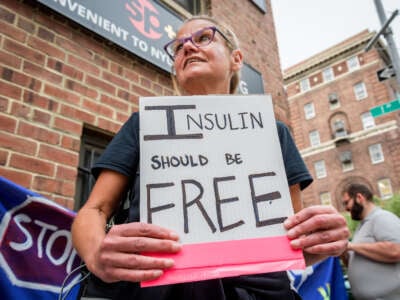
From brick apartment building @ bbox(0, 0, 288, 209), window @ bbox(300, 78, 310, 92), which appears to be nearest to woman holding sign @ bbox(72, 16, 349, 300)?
brick apartment building @ bbox(0, 0, 288, 209)

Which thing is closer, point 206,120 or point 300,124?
point 206,120

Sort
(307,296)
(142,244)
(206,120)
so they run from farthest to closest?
(307,296), (206,120), (142,244)

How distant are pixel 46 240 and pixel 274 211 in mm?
1124

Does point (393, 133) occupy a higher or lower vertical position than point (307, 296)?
higher

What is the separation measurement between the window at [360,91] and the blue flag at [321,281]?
92.4 ft

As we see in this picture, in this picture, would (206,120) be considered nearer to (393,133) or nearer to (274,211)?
(274,211)

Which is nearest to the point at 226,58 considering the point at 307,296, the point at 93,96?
the point at 93,96

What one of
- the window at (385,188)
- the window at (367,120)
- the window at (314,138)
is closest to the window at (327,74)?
the window at (367,120)

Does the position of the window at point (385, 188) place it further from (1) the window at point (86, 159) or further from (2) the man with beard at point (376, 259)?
(1) the window at point (86, 159)

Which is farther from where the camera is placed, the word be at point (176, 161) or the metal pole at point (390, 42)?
the metal pole at point (390, 42)

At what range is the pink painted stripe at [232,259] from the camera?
2.37 feet

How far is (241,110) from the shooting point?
981mm

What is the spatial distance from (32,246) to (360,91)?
30599 mm

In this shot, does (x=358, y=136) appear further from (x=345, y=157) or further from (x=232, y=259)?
(x=232, y=259)
